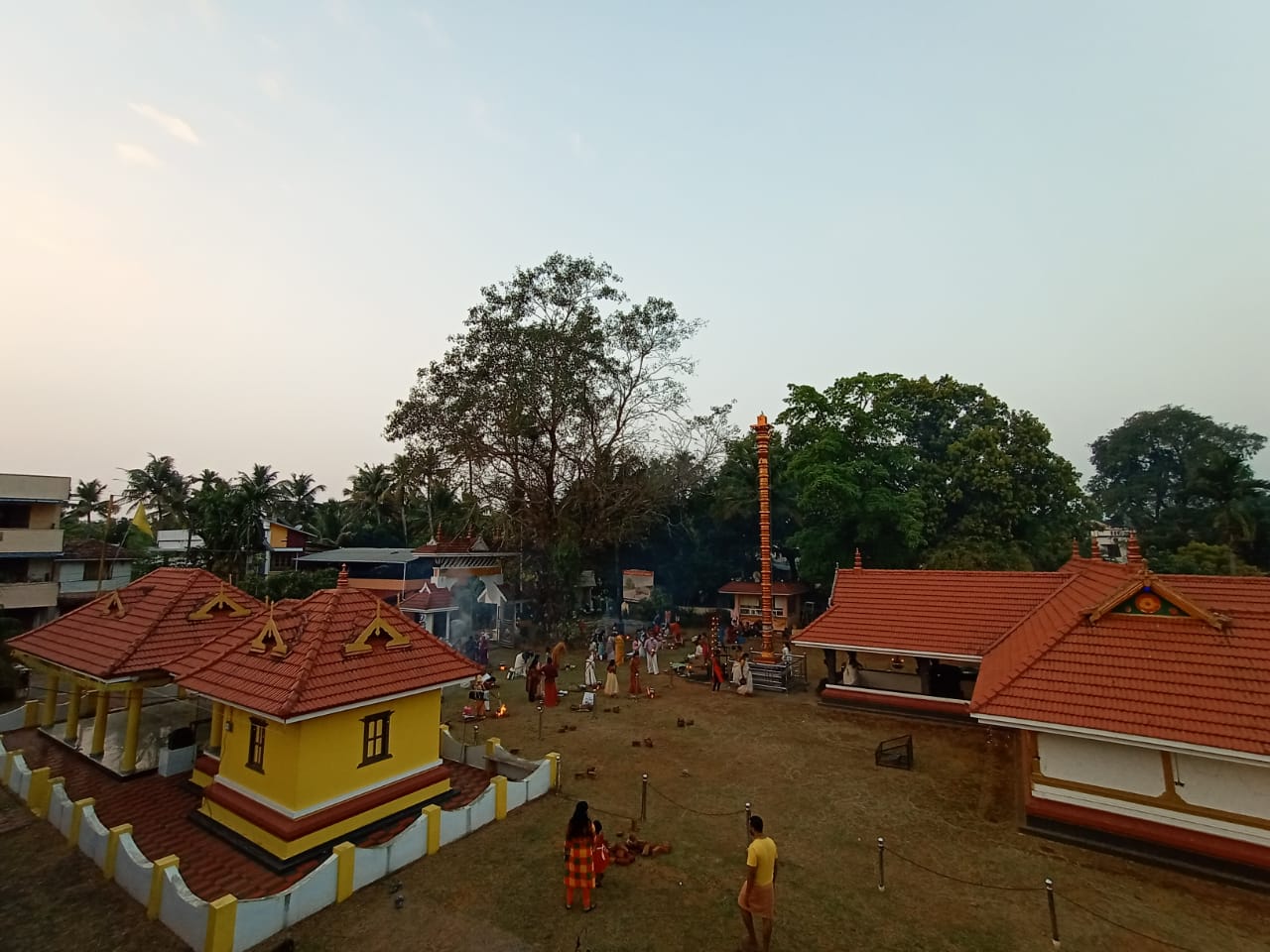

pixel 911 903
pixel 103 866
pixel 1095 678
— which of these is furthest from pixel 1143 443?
pixel 103 866

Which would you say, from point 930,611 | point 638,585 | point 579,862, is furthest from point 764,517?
point 579,862

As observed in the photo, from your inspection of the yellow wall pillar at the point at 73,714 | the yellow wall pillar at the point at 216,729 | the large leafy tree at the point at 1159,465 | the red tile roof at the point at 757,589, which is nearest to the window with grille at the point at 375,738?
the yellow wall pillar at the point at 216,729

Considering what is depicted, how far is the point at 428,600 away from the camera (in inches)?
1170

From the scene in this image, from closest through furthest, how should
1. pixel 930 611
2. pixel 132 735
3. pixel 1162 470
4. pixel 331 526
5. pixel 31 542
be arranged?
pixel 132 735
pixel 930 611
pixel 31 542
pixel 331 526
pixel 1162 470

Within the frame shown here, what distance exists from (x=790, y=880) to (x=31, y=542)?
37.3 m

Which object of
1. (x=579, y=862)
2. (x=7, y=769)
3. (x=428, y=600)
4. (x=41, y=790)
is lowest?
(x=7, y=769)

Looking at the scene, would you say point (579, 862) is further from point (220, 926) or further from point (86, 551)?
point (86, 551)

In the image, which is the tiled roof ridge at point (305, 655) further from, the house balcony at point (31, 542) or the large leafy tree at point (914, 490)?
the house balcony at point (31, 542)

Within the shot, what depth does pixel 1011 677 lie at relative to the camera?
12.0 m

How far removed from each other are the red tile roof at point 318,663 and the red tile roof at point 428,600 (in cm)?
1587

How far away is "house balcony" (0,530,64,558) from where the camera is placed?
28016mm

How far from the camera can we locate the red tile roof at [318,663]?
10453 mm

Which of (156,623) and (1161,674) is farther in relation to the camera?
(156,623)

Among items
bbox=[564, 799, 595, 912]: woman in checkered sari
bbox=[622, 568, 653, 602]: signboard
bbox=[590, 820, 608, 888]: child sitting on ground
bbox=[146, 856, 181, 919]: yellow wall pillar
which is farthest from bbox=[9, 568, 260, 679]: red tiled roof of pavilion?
bbox=[622, 568, 653, 602]: signboard
